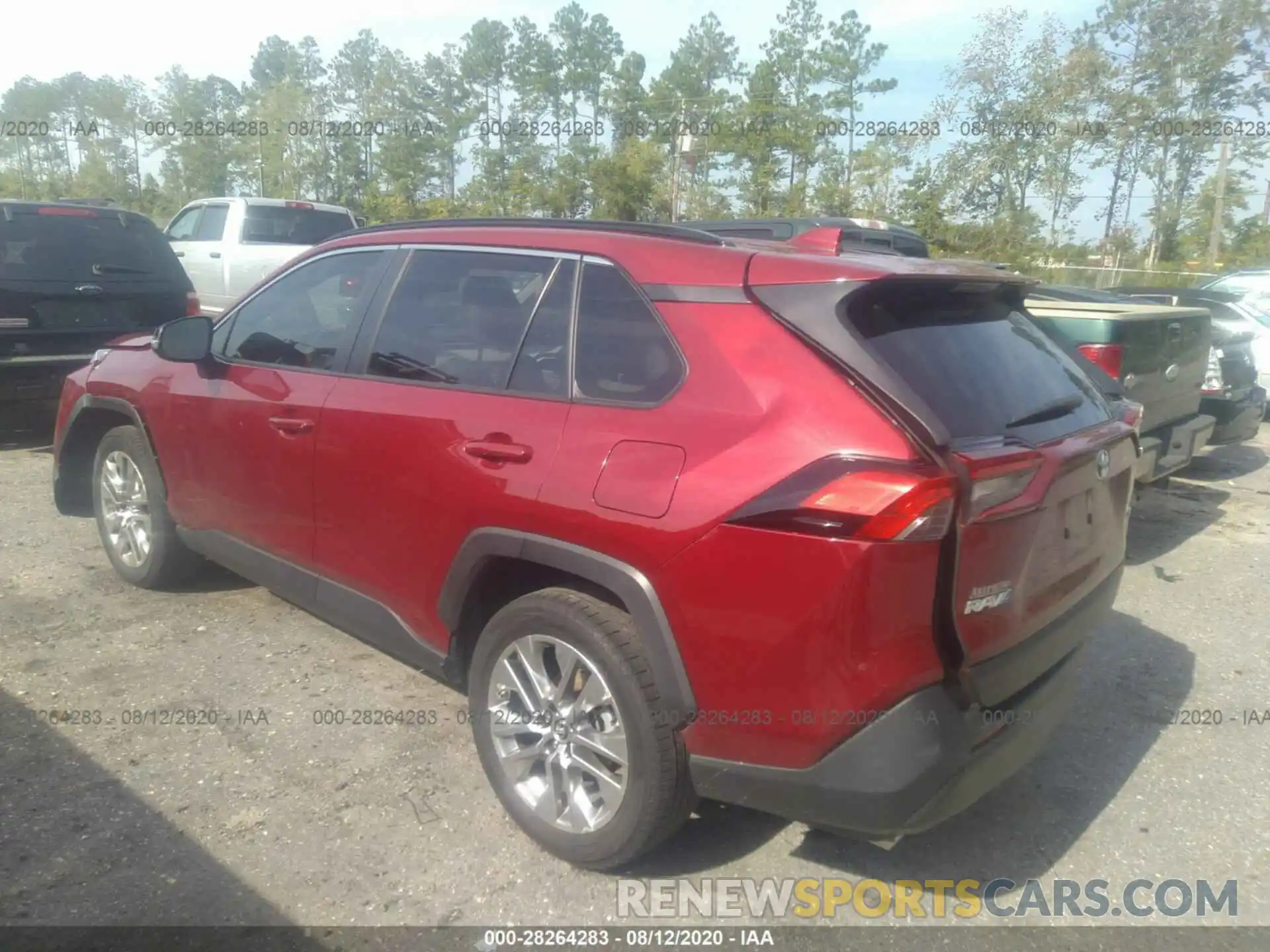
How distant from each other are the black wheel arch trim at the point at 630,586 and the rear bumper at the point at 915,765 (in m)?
0.18

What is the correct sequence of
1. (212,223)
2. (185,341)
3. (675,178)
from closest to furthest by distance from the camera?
(185,341) → (212,223) → (675,178)

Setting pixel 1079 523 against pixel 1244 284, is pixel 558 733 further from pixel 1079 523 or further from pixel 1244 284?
pixel 1244 284

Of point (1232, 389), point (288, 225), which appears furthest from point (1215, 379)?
point (288, 225)

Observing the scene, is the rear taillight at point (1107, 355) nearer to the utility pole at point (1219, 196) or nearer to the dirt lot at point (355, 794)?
the dirt lot at point (355, 794)

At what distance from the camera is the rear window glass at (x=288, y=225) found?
1352cm

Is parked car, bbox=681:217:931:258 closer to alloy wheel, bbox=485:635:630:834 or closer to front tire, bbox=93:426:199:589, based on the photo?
front tire, bbox=93:426:199:589

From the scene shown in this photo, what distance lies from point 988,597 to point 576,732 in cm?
119

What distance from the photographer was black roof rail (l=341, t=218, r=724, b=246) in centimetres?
297

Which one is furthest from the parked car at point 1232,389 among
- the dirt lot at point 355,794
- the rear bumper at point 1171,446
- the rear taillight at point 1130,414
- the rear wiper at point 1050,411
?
the rear wiper at point 1050,411

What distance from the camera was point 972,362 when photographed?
8.93 feet

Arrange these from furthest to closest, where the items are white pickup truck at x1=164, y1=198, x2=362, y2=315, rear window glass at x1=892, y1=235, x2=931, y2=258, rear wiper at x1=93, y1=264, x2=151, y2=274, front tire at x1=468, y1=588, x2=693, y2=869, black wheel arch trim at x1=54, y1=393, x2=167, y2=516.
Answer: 1. white pickup truck at x1=164, y1=198, x2=362, y2=315
2. rear wiper at x1=93, y1=264, x2=151, y2=274
3. rear window glass at x1=892, y1=235, x2=931, y2=258
4. black wheel arch trim at x1=54, y1=393, x2=167, y2=516
5. front tire at x1=468, y1=588, x2=693, y2=869

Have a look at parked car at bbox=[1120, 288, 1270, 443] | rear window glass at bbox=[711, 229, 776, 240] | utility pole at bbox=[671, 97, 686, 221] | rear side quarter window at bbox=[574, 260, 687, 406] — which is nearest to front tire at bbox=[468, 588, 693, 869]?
rear side quarter window at bbox=[574, 260, 687, 406]

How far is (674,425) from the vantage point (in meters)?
2.56

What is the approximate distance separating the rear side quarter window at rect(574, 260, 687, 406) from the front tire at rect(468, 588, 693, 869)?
0.59m
